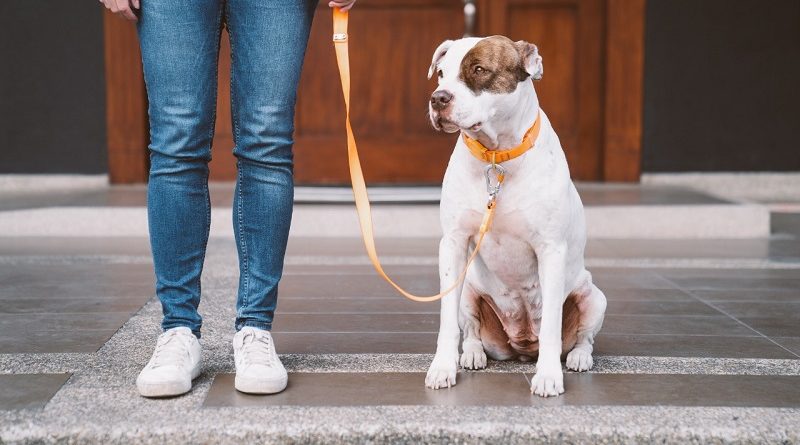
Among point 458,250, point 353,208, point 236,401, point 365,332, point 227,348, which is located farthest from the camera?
point 353,208

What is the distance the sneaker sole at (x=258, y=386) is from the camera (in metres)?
2.20

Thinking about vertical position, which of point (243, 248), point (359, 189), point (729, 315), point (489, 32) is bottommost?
point (729, 315)

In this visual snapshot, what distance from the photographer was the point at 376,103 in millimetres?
6090

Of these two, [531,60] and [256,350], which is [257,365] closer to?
[256,350]

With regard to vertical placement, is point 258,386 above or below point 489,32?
below

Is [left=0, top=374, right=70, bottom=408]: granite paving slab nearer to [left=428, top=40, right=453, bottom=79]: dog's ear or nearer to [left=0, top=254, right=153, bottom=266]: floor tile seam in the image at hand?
[left=428, top=40, right=453, bottom=79]: dog's ear

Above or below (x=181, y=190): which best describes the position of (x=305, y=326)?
below

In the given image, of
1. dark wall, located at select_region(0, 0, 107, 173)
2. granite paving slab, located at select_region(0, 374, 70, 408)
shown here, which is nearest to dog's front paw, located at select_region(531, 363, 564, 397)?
granite paving slab, located at select_region(0, 374, 70, 408)

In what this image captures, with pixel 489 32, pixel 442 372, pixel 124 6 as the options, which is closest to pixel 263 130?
pixel 124 6

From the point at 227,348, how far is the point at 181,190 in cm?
54

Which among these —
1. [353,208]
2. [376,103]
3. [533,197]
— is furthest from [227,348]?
[376,103]

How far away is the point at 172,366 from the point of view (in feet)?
7.25

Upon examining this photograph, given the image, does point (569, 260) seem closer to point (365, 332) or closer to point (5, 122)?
point (365, 332)

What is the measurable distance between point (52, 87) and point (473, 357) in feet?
13.9
